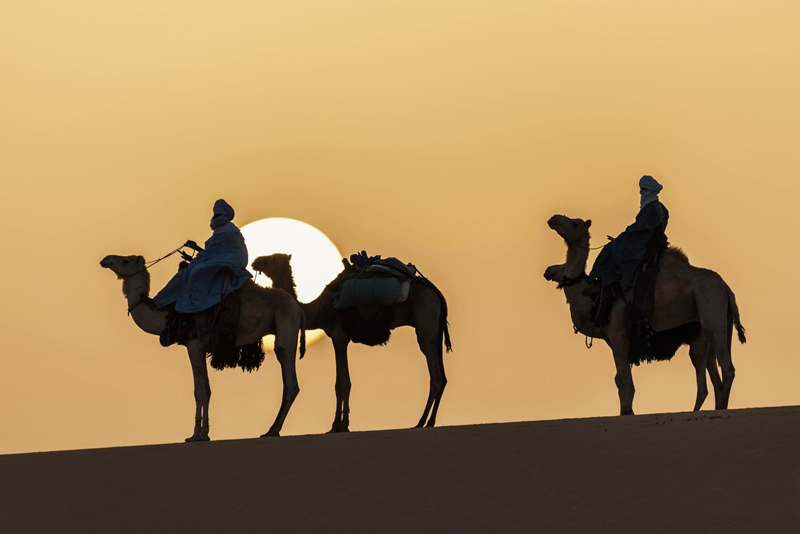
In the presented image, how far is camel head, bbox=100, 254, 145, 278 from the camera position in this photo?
2211cm

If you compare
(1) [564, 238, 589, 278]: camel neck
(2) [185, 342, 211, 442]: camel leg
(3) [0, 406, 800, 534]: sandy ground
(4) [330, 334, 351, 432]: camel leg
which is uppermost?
(1) [564, 238, 589, 278]: camel neck

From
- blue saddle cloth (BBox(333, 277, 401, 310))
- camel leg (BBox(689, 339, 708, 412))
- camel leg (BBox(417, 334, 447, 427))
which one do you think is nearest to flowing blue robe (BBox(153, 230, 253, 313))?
blue saddle cloth (BBox(333, 277, 401, 310))

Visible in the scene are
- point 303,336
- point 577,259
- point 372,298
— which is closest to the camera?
point 303,336

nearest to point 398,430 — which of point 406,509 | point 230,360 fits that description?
point 406,509

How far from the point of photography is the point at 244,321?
71.1 feet

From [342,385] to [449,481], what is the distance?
15.4 ft

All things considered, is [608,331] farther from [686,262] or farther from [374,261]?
[374,261]

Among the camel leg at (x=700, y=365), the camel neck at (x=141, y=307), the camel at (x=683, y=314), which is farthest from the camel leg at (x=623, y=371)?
the camel neck at (x=141, y=307)

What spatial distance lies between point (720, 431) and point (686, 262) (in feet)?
11.8

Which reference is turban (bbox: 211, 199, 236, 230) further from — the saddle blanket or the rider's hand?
the saddle blanket

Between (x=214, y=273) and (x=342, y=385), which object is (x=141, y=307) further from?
(x=342, y=385)

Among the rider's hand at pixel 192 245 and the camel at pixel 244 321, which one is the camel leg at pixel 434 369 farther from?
the rider's hand at pixel 192 245

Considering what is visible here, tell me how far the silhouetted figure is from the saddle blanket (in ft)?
5.27

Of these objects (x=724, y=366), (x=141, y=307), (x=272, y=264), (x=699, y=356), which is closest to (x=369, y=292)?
(x=272, y=264)
